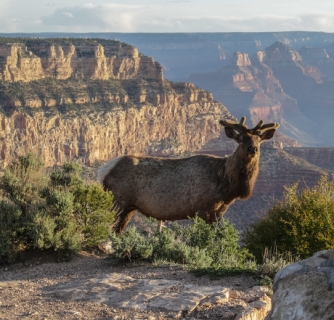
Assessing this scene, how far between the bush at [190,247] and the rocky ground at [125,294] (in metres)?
0.25

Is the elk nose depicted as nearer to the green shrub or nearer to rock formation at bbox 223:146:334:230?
the green shrub

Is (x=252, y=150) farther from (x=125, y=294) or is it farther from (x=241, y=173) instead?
(x=125, y=294)

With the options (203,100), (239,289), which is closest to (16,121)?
(203,100)

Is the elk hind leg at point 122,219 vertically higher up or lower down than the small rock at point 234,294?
lower down

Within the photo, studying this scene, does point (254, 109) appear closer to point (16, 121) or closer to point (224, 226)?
point (16, 121)

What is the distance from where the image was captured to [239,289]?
678 cm

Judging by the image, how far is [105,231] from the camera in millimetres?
9039

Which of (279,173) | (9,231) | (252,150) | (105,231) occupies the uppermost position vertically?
(252,150)

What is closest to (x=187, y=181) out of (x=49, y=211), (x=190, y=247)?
(x=190, y=247)

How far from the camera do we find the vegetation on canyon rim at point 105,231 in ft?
26.8

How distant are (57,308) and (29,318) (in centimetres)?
44

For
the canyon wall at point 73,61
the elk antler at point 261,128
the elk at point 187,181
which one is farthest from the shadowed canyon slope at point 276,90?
the elk antler at point 261,128

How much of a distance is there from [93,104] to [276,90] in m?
140

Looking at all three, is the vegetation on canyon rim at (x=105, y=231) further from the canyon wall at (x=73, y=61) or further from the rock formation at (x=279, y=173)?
the canyon wall at (x=73, y=61)
